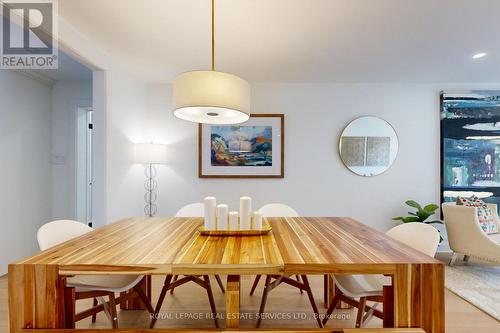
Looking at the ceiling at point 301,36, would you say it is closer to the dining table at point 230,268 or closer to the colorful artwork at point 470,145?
the colorful artwork at point 470,145

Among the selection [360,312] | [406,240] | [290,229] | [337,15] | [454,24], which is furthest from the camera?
[454,24]

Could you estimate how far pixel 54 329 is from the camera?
104 centimetres

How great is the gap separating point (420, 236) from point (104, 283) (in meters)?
2.02

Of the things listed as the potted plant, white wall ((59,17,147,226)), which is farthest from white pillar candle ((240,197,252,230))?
the potted plant

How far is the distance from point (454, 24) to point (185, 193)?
11.2ft

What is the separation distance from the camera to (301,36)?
7.39ft

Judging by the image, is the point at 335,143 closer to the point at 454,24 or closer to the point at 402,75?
the point at 402,75

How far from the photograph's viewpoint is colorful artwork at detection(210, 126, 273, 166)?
11.5ft

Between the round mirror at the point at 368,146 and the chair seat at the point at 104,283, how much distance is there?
9.78ft

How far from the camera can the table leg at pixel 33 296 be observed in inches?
41.4

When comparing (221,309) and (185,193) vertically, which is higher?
(185,193)

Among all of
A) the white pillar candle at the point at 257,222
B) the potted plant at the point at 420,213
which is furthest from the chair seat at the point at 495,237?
the white pillar candle at the point at 257,222

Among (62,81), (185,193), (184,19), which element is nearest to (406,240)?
(184,19)

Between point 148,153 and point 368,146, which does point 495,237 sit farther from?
point 148,153
